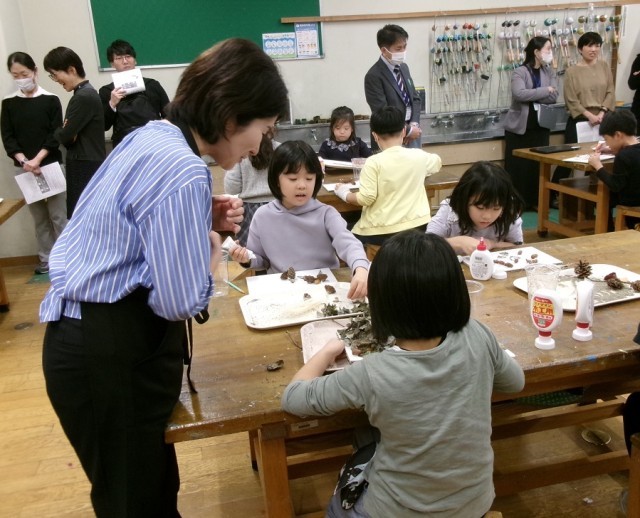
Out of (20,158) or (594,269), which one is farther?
(20,158)

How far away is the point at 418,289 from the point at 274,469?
573mm

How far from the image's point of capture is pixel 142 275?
1127 mm

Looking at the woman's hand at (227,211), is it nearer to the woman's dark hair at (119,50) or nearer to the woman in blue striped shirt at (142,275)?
the woman in blue striped shirt at (142,275)

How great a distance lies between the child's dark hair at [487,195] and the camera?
2.24 m

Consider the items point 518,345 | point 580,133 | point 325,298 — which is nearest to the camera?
point 518,345

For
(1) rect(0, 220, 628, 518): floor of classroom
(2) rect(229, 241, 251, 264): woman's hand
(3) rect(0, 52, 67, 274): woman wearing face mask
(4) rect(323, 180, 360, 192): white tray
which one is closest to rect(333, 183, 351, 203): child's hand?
(4) rect(323, 180, 360, 192): white tray

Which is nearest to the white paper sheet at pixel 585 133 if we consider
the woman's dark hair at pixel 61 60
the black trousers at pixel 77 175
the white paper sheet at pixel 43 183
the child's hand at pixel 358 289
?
the black trousers at pixel 77 175

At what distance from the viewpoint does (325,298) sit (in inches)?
69.2

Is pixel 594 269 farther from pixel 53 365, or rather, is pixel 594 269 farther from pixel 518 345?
pixel 53 365

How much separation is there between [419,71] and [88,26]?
3.05 m

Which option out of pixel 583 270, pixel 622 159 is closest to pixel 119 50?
pixel 622 159

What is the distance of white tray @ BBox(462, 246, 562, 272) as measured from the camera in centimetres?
199

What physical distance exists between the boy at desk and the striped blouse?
3484mm

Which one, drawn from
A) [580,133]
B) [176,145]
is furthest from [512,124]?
[176,145]
